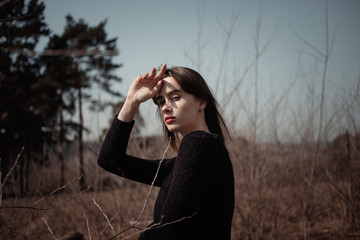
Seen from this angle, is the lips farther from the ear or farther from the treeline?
the treeline

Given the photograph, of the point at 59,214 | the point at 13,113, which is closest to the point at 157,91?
the point at 59,214

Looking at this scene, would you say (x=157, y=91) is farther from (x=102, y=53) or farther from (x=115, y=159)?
(x=102, y=53)

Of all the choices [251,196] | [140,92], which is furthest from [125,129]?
[251,196]

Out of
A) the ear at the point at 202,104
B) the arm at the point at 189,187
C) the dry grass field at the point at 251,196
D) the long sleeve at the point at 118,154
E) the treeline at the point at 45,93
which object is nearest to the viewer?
the arm at the point at 189,187

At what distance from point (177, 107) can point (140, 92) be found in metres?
0.20

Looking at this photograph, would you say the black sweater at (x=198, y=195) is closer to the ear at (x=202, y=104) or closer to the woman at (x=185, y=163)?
the woman at (x=185, y=163)

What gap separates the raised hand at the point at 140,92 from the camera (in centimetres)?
104

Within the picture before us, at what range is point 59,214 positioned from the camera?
3.52m

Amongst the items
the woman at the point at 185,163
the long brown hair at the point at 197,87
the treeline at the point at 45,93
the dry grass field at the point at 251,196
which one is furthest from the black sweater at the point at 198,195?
the treeline at the point at 45,93

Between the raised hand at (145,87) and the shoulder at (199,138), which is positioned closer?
the shoulder at (199,138)

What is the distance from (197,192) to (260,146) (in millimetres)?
2845

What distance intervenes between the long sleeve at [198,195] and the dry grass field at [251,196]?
54.3 inches

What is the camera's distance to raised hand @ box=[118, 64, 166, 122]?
3.40 ft

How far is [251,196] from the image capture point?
246cm
